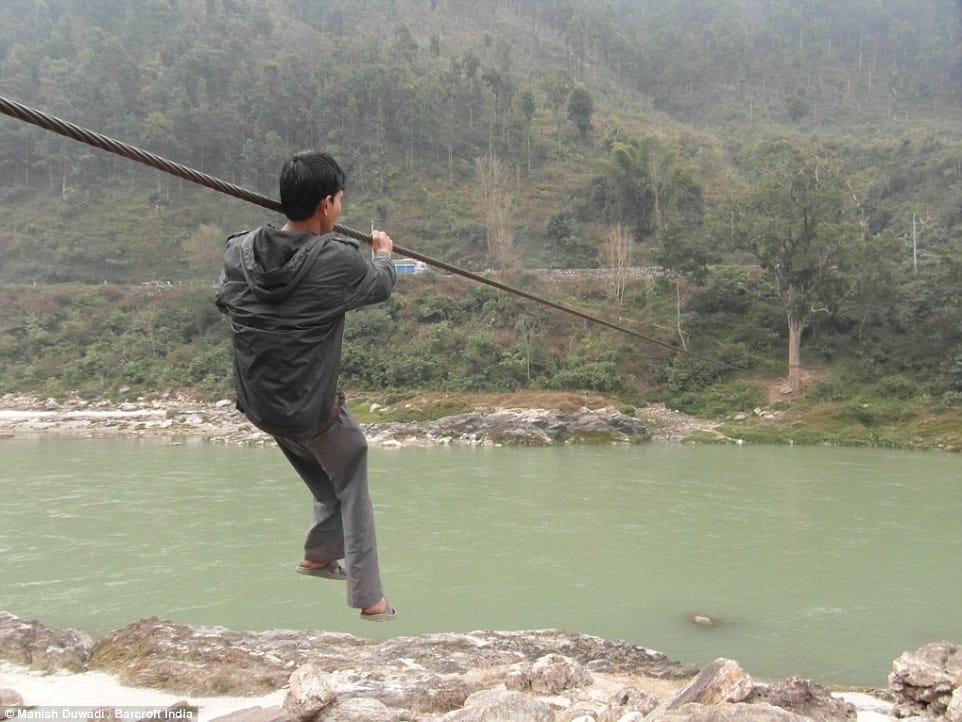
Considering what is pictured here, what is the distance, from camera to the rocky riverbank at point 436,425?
2003 centimetres

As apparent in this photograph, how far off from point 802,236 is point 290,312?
77.3 ft

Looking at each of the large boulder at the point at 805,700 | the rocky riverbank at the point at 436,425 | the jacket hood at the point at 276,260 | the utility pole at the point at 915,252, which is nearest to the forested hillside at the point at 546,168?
the utility pole at the point at 915,252

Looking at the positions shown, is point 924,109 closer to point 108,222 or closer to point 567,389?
point 567,389

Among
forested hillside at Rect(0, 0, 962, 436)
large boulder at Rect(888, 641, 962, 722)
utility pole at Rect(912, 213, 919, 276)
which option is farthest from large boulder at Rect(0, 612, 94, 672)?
utility pole at Rect(912, 213, 919, 276)

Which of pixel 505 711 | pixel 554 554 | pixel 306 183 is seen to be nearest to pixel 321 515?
pixel 306 183

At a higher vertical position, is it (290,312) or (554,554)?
(290,312)

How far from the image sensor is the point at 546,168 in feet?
144

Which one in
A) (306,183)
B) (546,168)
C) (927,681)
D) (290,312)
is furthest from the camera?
(546,168)

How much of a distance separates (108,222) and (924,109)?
59.3 metres

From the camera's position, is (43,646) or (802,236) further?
(802,236)

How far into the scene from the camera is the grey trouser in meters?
1.86

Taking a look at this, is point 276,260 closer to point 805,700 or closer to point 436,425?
point 805,700

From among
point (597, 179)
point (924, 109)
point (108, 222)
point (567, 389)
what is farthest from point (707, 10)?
point (567, 389)

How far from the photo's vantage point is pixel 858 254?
22.3 m
